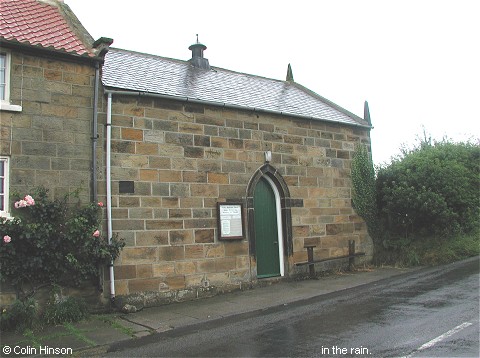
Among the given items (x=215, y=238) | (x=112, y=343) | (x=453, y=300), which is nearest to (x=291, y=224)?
(x=215, y=238)

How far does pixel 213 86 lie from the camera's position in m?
12.9

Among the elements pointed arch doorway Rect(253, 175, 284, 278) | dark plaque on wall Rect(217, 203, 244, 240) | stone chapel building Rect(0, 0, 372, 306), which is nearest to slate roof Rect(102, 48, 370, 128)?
stone chapel building Rect(0, 0, 372, 306)

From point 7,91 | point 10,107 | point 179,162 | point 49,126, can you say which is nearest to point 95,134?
point 49,126

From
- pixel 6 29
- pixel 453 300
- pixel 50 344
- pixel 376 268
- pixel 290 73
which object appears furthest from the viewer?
pixel 290 73

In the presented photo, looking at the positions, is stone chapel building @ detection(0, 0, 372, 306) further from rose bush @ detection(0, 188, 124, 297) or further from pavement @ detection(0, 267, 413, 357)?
pavement @ detection(0, 267, 413, 357)

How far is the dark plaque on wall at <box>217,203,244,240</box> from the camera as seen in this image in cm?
1057

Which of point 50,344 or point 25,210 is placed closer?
point 50,344

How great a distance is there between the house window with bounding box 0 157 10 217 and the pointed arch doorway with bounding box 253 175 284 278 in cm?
580

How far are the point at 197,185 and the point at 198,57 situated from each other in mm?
6620

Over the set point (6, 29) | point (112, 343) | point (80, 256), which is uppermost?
point (6, 29)

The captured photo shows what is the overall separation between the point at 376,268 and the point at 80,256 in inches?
338

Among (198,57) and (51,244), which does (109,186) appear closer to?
(51,244)

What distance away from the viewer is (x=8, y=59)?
843 centimetres

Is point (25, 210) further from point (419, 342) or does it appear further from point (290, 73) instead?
point (290, 73)
